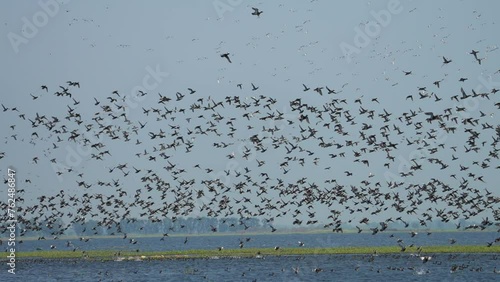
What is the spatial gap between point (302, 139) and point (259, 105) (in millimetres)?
6109

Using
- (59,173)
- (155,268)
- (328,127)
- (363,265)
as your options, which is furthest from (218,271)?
(328,127)

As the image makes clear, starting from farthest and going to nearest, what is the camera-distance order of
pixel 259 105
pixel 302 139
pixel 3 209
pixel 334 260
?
pixel 334 260
pixel 3 209
pixel 302 139
pixel 259 105

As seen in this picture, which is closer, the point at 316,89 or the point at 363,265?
the point at 316,89

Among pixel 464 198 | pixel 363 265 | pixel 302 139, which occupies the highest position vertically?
pixel 302 139

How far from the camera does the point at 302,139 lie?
58.3m

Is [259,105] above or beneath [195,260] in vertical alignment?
above

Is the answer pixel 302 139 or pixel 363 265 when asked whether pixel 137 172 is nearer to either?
pixel 302 139

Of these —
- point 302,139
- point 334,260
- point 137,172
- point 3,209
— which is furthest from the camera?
point 334,260

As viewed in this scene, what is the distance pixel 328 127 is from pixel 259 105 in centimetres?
534

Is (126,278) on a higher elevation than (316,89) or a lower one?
lower

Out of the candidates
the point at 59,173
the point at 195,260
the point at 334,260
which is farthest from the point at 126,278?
the point at 334,260

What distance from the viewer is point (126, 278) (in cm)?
7675

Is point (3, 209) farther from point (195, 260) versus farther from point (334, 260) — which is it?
point (334, 260)

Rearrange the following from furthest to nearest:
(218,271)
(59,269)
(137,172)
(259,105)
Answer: (59,269)
(218,271)
(137,172)
(259,105)
